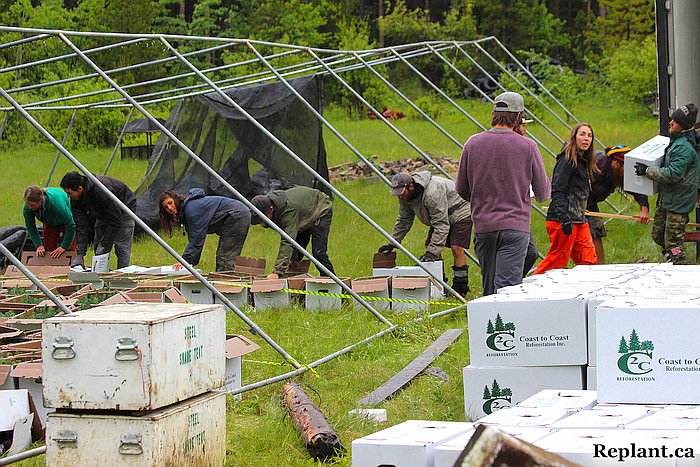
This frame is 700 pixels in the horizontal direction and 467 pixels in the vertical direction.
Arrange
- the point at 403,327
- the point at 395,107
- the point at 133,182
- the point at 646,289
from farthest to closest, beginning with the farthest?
the point at 395,107 < the point at 133,182 < the point at 403,327 < the point at 646,289

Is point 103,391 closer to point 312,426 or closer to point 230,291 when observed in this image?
point 312,426

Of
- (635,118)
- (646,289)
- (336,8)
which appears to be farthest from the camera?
(336,8)

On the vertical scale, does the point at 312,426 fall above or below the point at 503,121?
below

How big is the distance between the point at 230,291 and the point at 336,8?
1024 inches

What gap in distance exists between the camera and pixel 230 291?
9.24 meters

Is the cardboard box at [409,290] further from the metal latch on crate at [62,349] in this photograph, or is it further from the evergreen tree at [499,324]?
the metal latch on crate at [62,349]

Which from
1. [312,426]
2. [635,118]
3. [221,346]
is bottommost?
[312,426]

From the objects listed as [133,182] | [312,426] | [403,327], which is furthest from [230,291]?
[133,182]

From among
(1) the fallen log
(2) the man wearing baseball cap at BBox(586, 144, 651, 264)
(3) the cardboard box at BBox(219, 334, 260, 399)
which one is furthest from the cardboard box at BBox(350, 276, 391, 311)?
(1) the fallen log

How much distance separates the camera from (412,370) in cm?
697

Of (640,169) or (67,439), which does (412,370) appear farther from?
(640,169)

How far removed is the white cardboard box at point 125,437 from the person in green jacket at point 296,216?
4932 mm

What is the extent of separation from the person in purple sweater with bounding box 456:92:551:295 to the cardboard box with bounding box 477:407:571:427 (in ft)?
10.4

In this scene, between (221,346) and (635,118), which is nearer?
(221,346)
